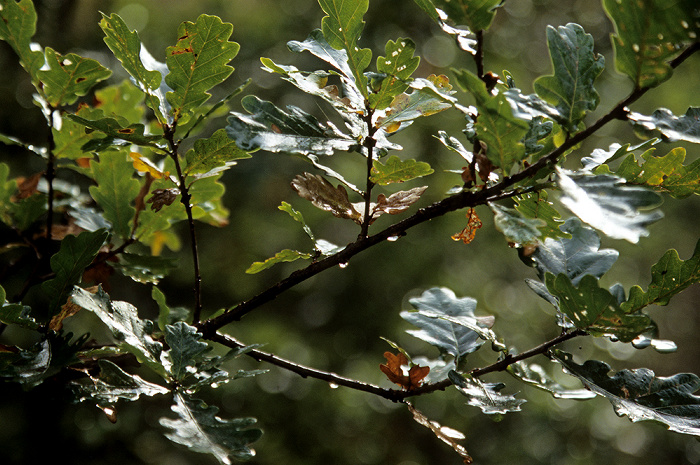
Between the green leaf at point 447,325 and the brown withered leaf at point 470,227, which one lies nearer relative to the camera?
the brown withered leaf at point 470,227

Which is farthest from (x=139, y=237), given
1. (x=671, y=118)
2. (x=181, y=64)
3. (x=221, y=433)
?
(x=671, y=118)

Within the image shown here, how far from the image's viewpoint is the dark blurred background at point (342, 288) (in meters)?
2.69

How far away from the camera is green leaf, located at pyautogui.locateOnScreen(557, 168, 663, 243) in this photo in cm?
50

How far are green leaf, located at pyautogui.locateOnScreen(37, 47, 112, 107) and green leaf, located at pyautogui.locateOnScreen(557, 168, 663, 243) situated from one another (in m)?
0.73

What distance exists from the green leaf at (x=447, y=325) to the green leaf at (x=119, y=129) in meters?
0.49

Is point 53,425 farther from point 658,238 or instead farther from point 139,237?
point 658,238

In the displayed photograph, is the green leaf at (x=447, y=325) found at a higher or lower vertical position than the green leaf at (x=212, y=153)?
lower

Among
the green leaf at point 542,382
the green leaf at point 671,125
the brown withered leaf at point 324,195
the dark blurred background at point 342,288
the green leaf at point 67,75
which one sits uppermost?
the green leaf at point 67,75

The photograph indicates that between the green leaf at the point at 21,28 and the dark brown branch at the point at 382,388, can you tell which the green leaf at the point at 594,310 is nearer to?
the dark brown branch at the point at 382,388

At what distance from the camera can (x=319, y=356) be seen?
304cm

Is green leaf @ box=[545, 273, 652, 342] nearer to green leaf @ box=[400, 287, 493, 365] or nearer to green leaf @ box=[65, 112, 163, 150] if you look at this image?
green leaf @ box=[400, 287, 493, 365]

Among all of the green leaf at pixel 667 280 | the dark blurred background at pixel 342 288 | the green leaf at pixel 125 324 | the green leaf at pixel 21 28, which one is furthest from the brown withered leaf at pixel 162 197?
the dark blurred background at pixel 342 288

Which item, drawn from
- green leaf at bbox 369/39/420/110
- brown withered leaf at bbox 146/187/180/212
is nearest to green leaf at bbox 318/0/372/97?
green leaf at bbox 369/39/420/110

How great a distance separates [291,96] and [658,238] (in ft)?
9.47
